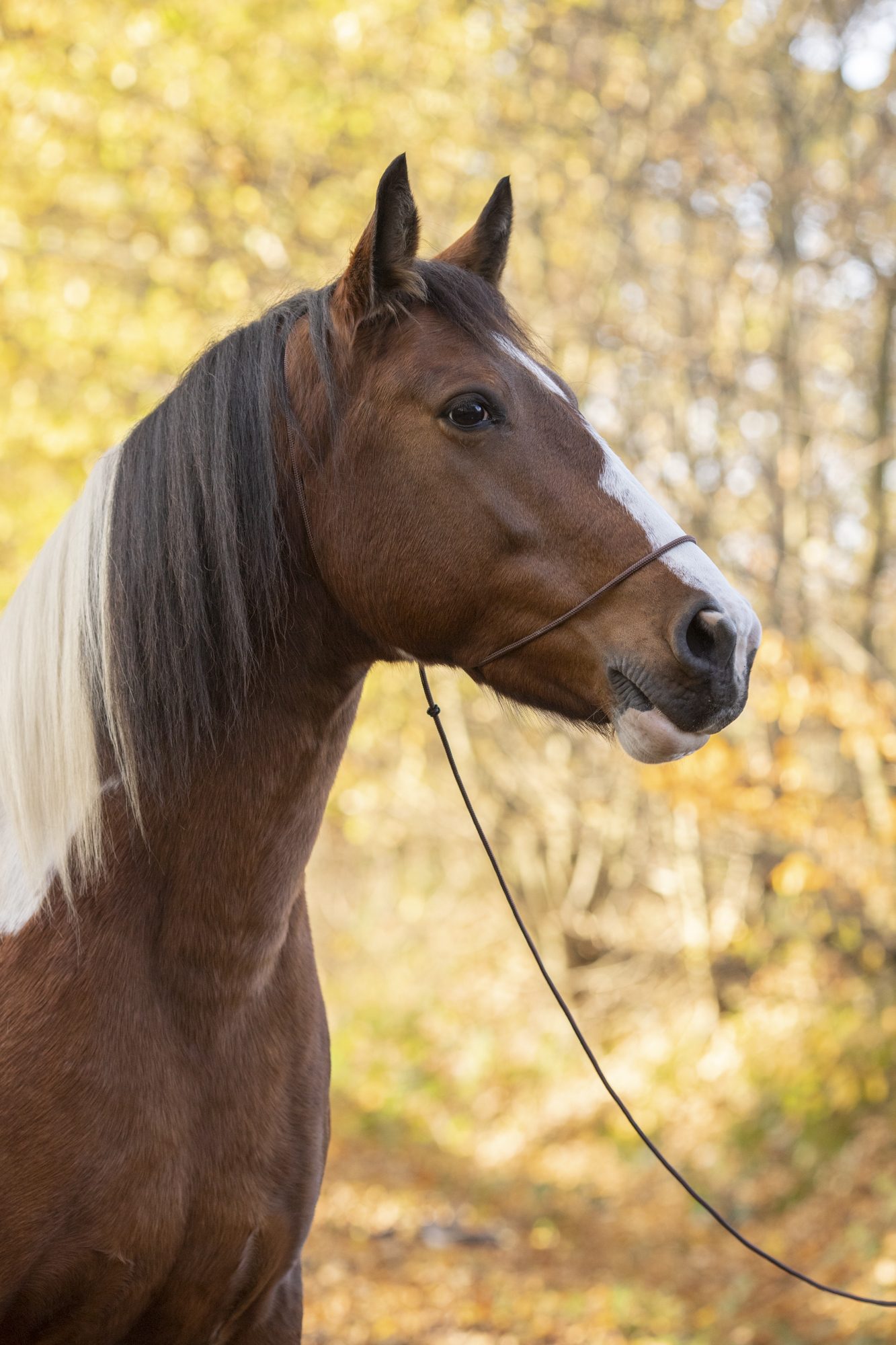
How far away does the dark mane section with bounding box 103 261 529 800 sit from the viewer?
2.24 metres

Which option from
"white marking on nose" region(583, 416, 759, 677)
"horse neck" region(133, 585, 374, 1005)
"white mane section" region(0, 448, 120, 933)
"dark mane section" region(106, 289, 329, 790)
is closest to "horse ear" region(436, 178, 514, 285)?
"dark mane section" region(106, 289, 329, 790)

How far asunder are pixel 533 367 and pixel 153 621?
2.88ft

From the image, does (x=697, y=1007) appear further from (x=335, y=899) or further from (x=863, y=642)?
(x=335, y=899)

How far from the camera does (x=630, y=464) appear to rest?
7.75 m

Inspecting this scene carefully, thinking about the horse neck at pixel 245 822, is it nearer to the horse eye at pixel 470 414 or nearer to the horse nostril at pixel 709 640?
the horse eye at pixel 470 414

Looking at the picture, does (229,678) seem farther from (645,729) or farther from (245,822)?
(645,729)

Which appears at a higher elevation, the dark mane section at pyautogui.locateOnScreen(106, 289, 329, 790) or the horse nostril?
the dark mane section at pyautogui.locateOnScreen(106, 289, 329, 790)

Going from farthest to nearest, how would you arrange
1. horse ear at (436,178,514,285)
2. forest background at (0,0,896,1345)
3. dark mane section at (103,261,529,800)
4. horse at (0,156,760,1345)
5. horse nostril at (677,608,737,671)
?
forest background at (0,0,896,1345), horse ear at (436,178,514,285), dark mane section at (103,261,529,800), horse at (0,156,760,1345), horse nostril at (677,608,737,671)

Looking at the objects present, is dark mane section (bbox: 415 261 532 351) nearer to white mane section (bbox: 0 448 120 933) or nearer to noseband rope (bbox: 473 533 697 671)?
noseband rope (bbox: 473 533 697 671)

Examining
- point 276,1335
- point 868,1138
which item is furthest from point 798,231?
point 276,1335

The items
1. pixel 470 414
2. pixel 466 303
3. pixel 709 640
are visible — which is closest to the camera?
pixel 709 640

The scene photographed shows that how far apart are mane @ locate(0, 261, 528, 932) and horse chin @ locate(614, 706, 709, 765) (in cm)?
70

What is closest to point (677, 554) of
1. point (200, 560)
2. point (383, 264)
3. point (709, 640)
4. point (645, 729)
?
point (709, 640)

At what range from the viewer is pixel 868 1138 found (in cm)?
666
